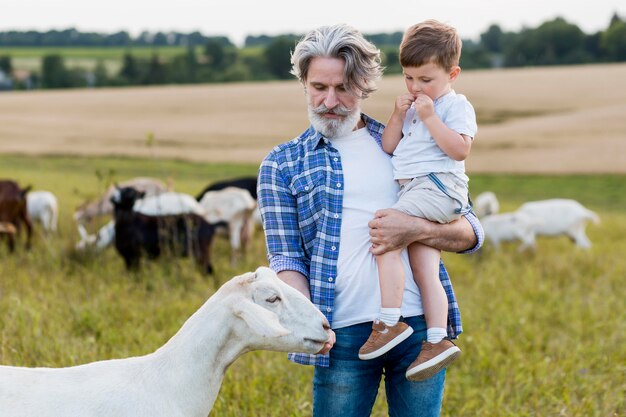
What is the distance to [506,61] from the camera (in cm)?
5228

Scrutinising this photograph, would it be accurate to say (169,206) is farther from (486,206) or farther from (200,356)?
(200,356)

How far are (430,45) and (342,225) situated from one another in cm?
77

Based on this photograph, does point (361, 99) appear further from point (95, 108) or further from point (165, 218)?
point (95, 108)

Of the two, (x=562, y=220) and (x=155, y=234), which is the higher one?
(x=155, y=234)

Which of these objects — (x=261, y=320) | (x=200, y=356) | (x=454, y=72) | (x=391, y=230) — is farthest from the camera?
(x=454, y=72)

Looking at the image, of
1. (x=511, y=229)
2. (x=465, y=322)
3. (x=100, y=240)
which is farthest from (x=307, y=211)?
(x=511, y=229)

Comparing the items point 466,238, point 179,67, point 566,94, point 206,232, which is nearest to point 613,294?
point 206,232

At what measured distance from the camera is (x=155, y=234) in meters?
8.23

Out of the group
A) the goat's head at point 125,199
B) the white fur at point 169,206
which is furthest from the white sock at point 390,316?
the goat's head at point 125,199

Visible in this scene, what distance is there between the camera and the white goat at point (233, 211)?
927cm

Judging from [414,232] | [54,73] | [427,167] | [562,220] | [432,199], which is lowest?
[562,220]

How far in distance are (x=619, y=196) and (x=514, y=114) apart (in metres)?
15.6

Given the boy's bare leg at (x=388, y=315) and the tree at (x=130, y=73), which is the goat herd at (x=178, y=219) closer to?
the boy's bare leg at (x=388, y=315)

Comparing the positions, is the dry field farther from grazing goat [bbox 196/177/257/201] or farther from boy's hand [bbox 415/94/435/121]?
boy's hand [bbox 415/94/435/121]
